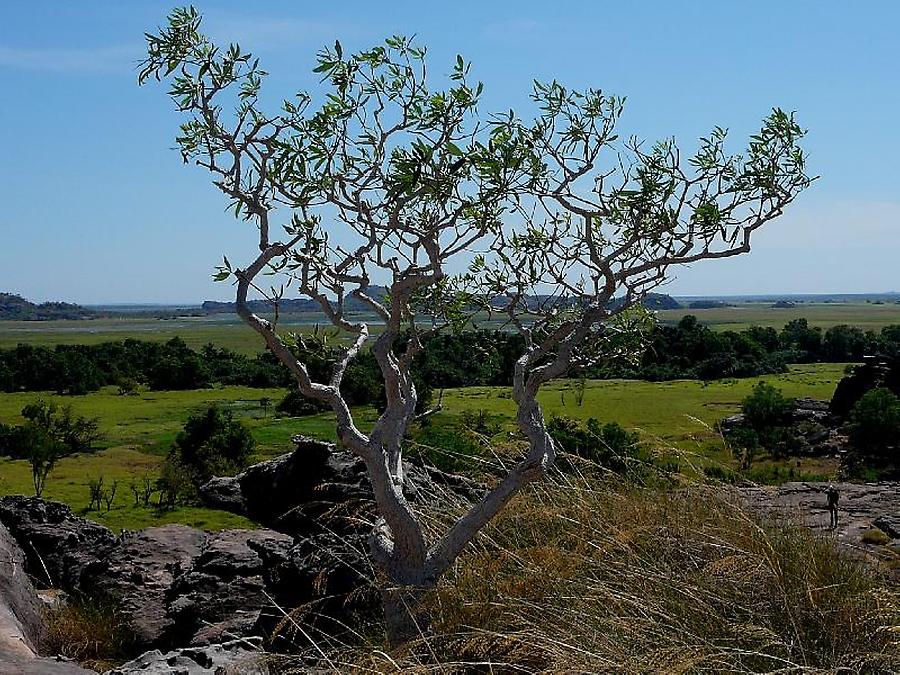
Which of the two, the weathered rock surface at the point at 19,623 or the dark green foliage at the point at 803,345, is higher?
the weathered rock surface at the point at 19,623

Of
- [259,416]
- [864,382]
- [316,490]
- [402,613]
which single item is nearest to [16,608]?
[316,490]

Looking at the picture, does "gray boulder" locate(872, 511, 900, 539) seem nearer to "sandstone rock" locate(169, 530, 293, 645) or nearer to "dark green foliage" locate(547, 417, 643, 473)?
"dark green foliage" locate(547, 417, 643, 473)

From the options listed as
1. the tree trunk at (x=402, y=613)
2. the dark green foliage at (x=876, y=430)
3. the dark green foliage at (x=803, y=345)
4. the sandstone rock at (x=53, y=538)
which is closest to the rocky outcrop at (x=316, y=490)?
the sandstone rock at (x=53, y=538)

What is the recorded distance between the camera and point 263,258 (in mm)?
6934

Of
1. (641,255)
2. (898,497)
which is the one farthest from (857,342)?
(641,255)

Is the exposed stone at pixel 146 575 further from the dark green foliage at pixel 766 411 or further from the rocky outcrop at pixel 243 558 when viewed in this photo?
the dark green foliage at pixel 766 411

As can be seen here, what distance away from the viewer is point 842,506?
35.5ft

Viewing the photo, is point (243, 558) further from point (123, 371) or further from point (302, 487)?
point (123, 371)

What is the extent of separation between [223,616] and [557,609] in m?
4.03

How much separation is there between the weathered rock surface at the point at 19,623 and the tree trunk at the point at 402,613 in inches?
80.3

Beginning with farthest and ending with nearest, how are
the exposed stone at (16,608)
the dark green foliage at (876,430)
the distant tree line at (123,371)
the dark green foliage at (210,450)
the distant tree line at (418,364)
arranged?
the distant tree line at (123,371), the distant tree line at (418,364), the dark green foliage at (210,450), the dark green foliage at (876,430), the exposed stone at (16,608)

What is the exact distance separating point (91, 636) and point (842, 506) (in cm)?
785

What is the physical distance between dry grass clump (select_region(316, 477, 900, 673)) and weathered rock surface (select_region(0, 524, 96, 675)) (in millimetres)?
2003

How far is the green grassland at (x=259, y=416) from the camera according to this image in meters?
24.7
